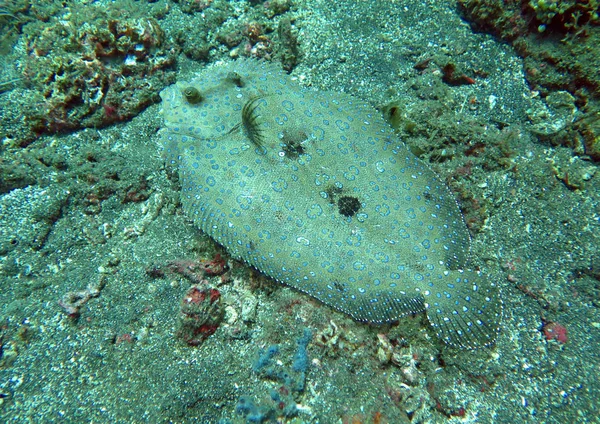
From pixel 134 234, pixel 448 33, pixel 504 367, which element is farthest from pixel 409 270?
pixel 448 33

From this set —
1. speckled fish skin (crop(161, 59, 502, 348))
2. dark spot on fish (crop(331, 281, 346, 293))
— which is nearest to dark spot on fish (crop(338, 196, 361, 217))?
speckled fish skin (crop(161, 59, 502, 348))

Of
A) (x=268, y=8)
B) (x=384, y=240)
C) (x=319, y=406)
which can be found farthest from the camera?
(x=268, y=8)

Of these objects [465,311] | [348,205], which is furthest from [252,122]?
[465,311]

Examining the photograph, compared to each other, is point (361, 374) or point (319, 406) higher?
point (361, 374)

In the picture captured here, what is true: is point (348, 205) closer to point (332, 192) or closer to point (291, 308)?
point (332, 192)

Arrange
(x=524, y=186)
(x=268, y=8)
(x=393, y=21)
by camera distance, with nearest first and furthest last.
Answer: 1. (x=524, y=186)
2. (x=393, y=21)
3. (x=268, y=8)

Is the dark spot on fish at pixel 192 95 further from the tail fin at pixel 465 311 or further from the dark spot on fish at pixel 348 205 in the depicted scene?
the tail fin at pixel 465 311

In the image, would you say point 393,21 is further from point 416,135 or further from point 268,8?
point 416,135
